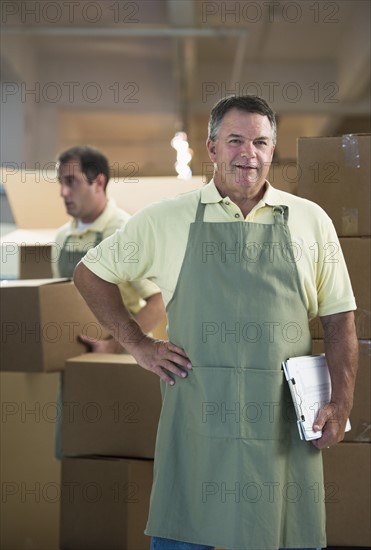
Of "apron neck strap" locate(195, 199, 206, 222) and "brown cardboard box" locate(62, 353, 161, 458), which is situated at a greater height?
"apron neck strap" locate(195, 199, 206, 222)

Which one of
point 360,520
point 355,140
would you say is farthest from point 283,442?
point 355,140

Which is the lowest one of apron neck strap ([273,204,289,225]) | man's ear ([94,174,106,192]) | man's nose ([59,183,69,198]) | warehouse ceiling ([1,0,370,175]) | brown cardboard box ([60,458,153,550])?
brown cardboard box ([60,458,153,550])

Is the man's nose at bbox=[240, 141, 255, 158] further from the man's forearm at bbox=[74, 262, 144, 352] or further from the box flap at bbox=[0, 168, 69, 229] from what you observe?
the box flap at bbox=[0, 168, 69, 229]

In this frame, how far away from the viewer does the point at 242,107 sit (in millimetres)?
1764

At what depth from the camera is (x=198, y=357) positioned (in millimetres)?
A: 1725

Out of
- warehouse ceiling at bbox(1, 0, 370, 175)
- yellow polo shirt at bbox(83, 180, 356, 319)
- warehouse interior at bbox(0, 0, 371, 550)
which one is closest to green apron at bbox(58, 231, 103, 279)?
warehouse interior at bbox(0, 0, 371, 550)

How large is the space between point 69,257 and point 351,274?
42.7 inches

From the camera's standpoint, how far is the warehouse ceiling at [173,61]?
217 inches

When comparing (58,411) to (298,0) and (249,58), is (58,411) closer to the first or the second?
(298,0)

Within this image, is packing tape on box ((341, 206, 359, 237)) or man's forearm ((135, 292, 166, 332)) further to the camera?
man's forearm ((135, 292, 166, 332))

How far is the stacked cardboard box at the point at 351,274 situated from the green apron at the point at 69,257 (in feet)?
2.96

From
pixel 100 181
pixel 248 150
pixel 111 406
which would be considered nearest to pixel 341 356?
pixel 248 150

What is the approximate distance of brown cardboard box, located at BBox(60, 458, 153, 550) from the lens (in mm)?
2420

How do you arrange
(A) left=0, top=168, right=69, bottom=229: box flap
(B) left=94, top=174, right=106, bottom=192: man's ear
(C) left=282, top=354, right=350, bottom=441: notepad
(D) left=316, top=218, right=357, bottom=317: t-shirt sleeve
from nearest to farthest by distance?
(C) left=282, top=354, right=350, bottom=441: notepad, (D) left=316, top=218, right=357, bottom=317: t-shirt sleeve, (B) left=94, top=174, right=106, bottom=192: man's ear, (A) left=0, top=168, right=69, bottom=229: box flap
